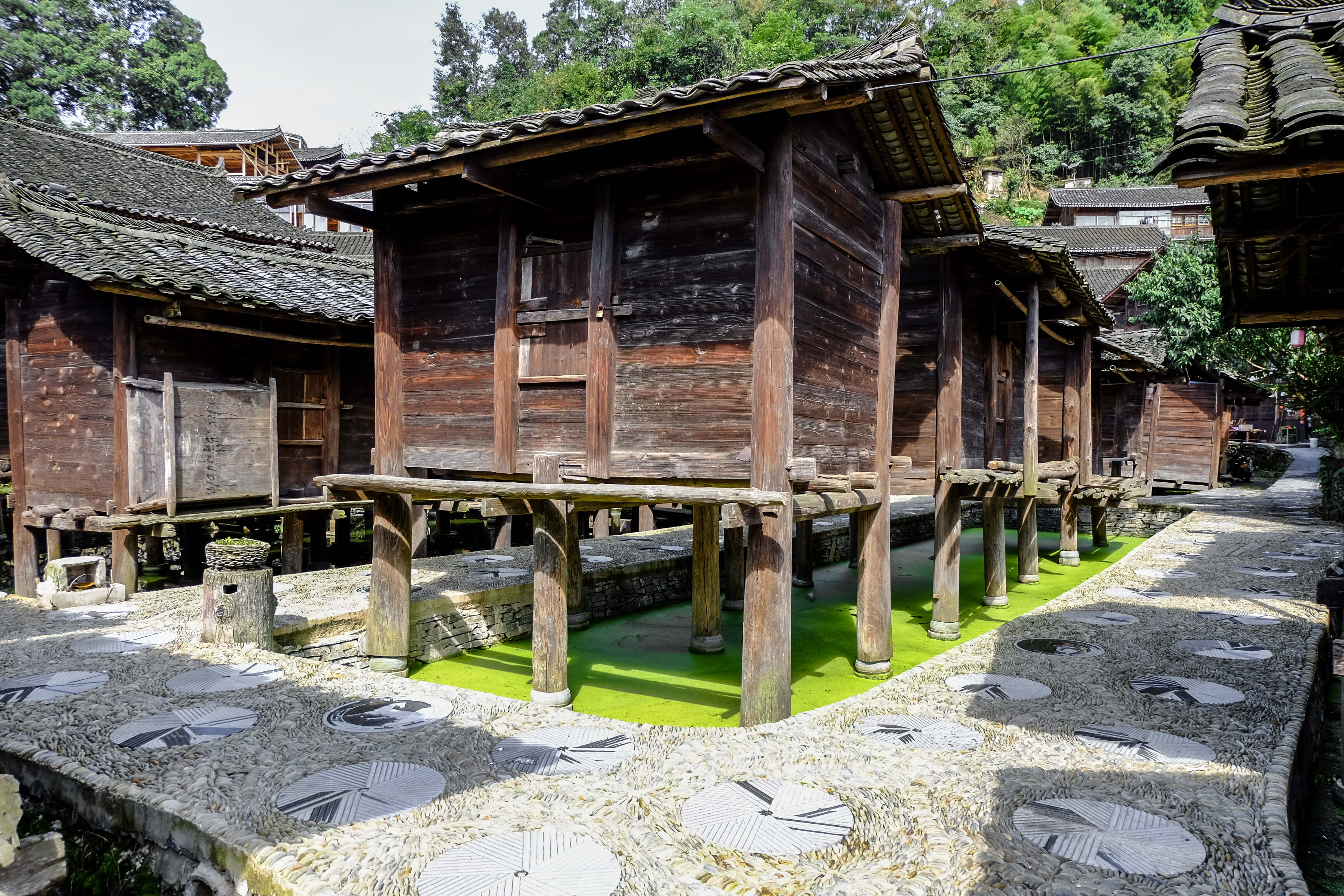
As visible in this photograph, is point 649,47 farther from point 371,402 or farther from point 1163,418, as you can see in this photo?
point 371,402

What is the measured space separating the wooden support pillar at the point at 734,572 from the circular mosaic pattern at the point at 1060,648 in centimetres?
423

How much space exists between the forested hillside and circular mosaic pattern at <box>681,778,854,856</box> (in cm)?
3999

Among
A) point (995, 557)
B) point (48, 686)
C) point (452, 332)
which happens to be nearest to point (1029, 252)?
point (995, 557)

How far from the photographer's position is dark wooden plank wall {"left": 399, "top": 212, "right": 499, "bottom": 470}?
25.0ft

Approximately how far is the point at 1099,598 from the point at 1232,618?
148 cm

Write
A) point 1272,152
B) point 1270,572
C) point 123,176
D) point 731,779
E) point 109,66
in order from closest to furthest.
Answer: point 1272,152, point 731,779, point 1270,572, point 123,176, point 109,66

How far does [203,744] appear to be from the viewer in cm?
497

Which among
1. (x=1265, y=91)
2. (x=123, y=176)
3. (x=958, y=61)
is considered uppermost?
(x=958, y=61)

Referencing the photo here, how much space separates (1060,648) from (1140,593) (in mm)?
3330

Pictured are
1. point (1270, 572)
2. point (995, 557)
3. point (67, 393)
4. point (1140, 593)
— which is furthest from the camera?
Result: point (995, 557)

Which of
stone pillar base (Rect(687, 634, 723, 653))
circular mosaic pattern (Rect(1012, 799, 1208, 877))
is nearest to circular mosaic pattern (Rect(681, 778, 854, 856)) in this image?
circular mosaic pattern (Rect(1012, 799, 1208, 877))

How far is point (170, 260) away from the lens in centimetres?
1037

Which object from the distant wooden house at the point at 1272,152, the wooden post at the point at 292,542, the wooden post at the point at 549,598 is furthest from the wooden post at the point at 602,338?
the wooden post at the point at 292,542

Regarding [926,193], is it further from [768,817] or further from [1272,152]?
[768,817]
